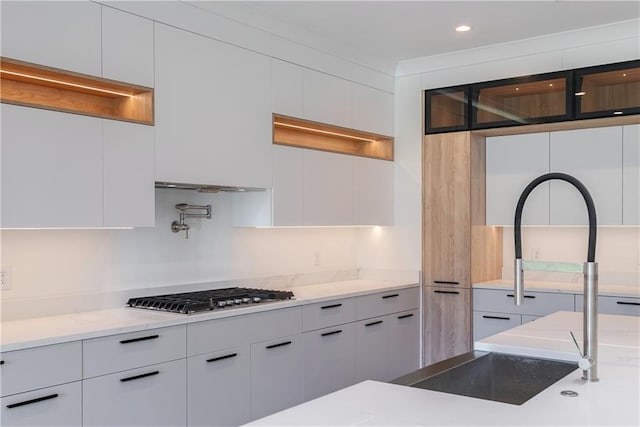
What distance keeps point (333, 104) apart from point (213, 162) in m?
1.29

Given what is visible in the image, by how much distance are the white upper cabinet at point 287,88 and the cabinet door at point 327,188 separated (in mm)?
326

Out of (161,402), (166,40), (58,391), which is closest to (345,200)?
(166,40)

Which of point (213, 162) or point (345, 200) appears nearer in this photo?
point (213, 162)

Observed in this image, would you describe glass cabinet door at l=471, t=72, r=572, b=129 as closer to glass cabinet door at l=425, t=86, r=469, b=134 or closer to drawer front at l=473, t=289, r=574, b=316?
glass cabinet door at l=425, t=86, r=469, b=134

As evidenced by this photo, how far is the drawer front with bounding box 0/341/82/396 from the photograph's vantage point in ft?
7.93

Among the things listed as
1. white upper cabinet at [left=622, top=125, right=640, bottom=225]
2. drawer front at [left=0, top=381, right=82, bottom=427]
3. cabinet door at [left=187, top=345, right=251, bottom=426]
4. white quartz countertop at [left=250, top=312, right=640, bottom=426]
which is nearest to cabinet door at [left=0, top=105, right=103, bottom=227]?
drawer front at [left=0, top=381, right=82, bottom=427]

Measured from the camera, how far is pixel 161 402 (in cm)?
301

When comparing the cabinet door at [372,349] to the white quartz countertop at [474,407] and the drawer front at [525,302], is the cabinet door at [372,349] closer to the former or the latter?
the drawer front at [525,302]

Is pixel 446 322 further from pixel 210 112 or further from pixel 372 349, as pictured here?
pixel 210 112

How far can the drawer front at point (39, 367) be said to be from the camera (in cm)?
242

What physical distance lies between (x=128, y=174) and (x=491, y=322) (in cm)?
296

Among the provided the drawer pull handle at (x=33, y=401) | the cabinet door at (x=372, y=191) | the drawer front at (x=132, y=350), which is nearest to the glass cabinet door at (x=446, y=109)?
the cabinet door at (x=372, y=191)

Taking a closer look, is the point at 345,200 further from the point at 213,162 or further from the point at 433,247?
the point at 213,162

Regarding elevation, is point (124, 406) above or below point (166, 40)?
below
